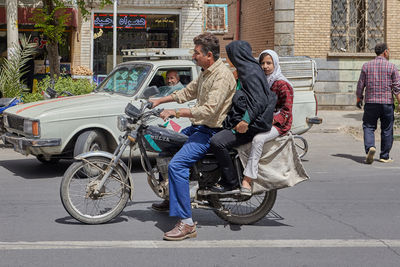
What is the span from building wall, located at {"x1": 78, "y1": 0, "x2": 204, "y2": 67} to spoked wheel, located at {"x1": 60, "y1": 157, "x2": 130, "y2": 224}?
46.2 ft

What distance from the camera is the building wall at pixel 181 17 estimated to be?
1952cm

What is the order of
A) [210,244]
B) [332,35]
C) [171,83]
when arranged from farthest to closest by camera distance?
1. [332,35]
2. [171,83]
3. [210,244]

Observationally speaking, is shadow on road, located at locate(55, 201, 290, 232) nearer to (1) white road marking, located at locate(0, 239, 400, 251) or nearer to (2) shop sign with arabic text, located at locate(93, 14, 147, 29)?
(1) white road marking, located at locate(0, 239, 400, 251)

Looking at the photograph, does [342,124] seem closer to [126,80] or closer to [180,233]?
[126,80]

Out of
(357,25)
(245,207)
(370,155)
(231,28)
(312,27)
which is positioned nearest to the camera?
(245,207)

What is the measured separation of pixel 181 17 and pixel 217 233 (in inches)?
598

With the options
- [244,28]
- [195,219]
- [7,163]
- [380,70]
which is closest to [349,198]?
[195,219]

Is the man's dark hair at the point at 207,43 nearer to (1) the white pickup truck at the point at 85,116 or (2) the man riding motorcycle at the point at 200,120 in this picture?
(2) the man riding motorcycle at the point at 200,120

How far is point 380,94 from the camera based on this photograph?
10.4 metres

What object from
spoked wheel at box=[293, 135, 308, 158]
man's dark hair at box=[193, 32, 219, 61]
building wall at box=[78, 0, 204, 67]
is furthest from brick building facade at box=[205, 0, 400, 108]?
man's dark hair at box=[193, 32, 219, 61]

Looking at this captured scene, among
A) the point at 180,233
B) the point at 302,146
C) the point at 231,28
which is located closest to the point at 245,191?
the point at 180,233

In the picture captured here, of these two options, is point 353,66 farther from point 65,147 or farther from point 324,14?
point 65,147

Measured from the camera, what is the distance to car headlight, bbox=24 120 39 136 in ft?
27.4

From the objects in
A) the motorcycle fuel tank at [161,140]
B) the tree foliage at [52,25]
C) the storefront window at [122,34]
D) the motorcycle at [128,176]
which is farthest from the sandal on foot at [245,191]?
the storefront window at [122,34]
